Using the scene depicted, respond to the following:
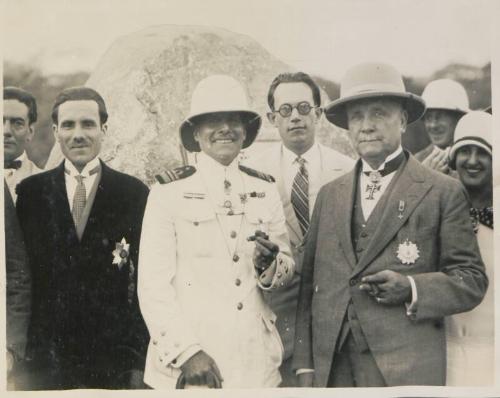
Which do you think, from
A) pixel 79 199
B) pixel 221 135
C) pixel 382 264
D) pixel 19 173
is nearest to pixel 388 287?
pixel 382 264

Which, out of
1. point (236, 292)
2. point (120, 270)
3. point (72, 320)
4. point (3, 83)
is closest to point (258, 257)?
point (236, 292)

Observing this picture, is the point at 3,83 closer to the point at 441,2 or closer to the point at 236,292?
the point at 236,292

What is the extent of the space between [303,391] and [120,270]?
125 centimetres

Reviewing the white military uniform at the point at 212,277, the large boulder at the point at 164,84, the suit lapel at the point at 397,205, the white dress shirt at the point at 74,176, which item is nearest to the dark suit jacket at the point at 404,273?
the suit lapel at the point at 397,205

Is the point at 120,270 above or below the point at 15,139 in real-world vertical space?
below

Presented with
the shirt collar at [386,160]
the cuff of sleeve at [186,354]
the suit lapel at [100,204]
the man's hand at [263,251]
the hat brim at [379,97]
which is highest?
the hat brim at [379,97]

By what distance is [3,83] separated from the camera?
4.56 metres

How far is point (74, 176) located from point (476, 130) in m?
2.37

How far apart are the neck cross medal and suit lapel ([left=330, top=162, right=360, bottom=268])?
8 centimetres

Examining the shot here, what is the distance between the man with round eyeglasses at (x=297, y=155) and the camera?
14.8ft

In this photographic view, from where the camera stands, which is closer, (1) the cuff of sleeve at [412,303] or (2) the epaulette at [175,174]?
(1) the cuff of sleeve at [412,303]

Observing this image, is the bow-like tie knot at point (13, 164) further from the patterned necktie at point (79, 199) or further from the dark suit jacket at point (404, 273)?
the dark suit jacket at point (404, 273)

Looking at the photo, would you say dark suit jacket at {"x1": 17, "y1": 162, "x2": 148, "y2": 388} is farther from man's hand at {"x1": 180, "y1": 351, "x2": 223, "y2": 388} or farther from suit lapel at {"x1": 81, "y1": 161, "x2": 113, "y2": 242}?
man's hand at {"x1": 180, "y1": 351, "x2": 223, "y2": 388}

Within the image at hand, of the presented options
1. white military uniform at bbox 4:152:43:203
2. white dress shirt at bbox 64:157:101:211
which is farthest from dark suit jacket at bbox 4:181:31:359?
white dress shirt at bbox 64:157:101:211
